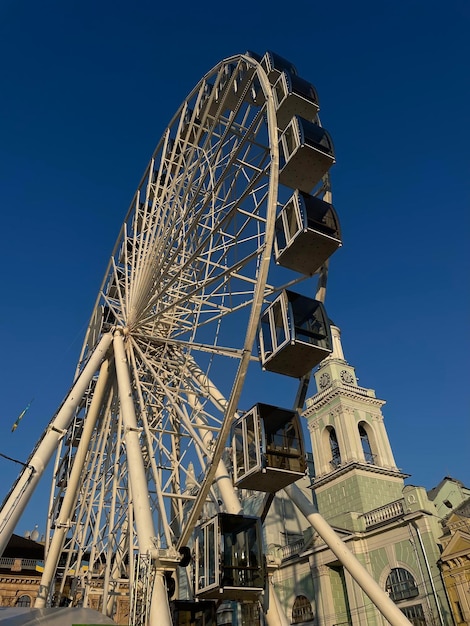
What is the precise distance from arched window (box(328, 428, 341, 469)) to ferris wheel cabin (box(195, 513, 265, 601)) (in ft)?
72.5

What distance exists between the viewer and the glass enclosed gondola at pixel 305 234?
44.7ft

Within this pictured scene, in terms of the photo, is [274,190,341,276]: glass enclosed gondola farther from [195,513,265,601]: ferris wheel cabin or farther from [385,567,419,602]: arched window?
[385,567,419,602]: arched window

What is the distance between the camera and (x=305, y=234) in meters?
13.5

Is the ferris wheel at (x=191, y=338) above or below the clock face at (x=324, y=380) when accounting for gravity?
below

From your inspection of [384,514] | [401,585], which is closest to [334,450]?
[384,514]

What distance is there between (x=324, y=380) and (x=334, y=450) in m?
4.79

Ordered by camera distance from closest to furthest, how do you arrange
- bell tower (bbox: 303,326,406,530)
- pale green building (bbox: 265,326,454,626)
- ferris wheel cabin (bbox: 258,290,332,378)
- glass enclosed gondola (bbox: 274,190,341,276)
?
ferris wheel cabin (bbox: 258,290,332,378)
glass enclosed gondola (bbox: 274,190,341,276)
pale green building (bbox: 265,326,454,626)
bell tower (bbox: 303,326,406,530)

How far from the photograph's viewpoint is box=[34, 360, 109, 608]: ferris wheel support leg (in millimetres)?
16328

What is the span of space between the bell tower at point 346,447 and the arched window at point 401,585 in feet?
12.5

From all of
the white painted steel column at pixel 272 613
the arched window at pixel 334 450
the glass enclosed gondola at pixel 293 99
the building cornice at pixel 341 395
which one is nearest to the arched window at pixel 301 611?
the arched window at pixel 334 450

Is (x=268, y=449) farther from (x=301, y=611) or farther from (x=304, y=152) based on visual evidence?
(x=301, y=611)

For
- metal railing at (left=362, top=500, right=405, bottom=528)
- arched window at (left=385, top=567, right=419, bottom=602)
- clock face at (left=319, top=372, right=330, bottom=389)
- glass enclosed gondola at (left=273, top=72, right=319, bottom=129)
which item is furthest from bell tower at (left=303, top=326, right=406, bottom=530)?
glass enclosed gondola at (left=273, top=72, right=319, bottom=129)

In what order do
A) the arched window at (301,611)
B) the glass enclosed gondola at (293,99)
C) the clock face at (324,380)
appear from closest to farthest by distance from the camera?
the glass enclosed gondola at (293,99) → the arched window at (301,611) → the clock face at (324,380)

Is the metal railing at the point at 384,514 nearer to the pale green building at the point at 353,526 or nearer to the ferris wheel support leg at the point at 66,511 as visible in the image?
the pale green building at the point at 353,526
